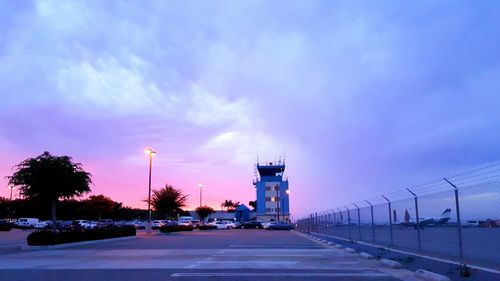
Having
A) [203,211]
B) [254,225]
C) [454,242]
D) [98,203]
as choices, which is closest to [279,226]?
[254,225]

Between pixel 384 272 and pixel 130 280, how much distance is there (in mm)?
7284

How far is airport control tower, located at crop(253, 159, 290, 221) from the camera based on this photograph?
10262 cm

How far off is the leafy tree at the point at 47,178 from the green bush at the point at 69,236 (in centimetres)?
236

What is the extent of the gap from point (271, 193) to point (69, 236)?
7412 centimetres

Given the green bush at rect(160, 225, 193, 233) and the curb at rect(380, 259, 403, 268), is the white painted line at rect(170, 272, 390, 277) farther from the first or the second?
the green bush at rect(160, 225, 193, 233)

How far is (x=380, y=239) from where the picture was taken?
94.0ft

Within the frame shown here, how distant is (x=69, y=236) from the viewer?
3138cm

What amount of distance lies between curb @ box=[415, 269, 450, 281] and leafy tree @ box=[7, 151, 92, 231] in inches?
1010

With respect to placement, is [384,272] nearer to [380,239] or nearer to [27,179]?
[380,239]

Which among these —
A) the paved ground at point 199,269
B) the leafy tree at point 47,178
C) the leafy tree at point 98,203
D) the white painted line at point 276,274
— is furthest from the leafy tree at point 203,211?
the white painted line at point 276,274

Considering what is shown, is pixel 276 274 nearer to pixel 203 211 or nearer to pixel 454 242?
pixel 454 242

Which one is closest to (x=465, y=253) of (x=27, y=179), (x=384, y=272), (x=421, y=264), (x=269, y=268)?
(x=421, y=264)

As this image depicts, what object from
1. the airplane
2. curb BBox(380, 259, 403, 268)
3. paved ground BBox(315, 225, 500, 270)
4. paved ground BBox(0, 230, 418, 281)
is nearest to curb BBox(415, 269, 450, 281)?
paved ground BBox(0, 230, 418, 281)

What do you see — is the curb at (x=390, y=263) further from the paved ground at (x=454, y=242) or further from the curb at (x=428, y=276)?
the curb at (x=428, y=276)
